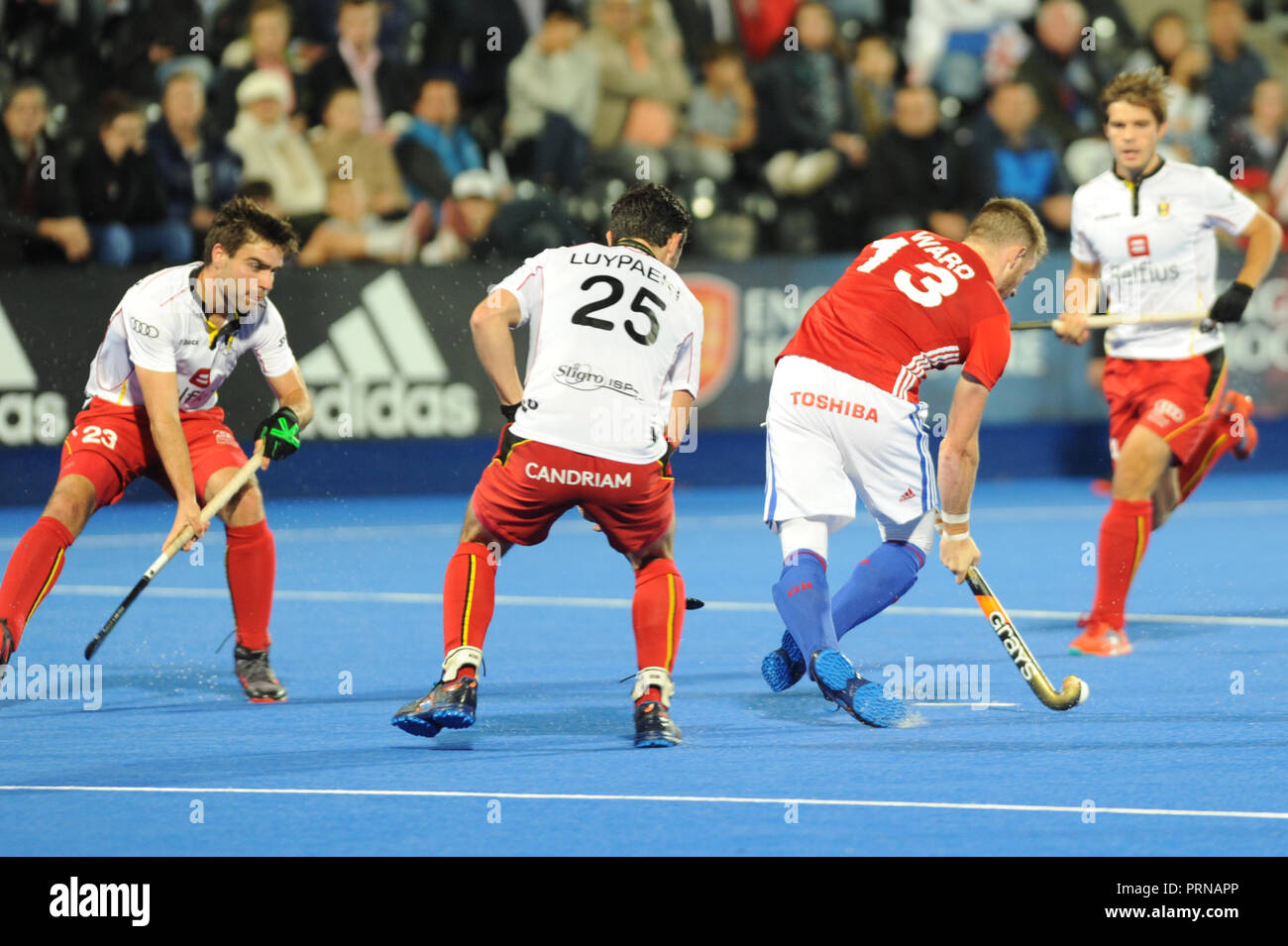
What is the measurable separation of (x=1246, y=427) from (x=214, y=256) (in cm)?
500

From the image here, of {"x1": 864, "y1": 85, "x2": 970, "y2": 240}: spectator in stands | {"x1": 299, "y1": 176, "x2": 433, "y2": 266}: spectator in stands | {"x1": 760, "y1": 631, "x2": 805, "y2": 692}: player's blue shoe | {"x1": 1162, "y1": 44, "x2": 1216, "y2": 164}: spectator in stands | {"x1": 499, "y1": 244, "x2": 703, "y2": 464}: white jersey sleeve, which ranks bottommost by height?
{"x1": 760, "y1": 631, "x2": 805, "y2": 692}: player's blue shoe

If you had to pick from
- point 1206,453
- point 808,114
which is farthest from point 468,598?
point 808,114

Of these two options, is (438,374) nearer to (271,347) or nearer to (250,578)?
(271,347)

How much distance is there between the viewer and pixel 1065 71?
14.7 m

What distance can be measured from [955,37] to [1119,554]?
8.47m

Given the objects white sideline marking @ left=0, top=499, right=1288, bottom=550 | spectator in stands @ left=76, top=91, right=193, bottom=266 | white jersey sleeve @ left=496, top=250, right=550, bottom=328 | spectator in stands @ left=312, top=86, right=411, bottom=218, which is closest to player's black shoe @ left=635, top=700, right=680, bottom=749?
white jersey sleeve @ left=496, top=250, right=550, bottom=328

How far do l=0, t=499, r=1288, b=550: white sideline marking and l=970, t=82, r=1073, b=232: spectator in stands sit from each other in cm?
250

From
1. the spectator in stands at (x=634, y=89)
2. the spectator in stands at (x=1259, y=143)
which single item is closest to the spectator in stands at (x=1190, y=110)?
the spectator in stands at (x=1259, y=143)

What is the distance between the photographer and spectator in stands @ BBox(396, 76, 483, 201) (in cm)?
1270

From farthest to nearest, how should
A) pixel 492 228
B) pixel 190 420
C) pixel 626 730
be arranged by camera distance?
pixel 492 228 → pixel 190 420 → pixel 626 730

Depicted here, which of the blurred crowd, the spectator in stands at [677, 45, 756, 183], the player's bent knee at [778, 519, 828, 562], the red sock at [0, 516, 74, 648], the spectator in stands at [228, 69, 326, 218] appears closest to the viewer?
the player's bent knee at [778, 519, 828, 562]

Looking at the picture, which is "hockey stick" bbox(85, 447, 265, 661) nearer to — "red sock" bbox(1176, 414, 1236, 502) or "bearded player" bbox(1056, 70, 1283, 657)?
"bearded player" bbox(1056, 70, 1283, 657)

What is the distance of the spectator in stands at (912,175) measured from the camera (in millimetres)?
13617

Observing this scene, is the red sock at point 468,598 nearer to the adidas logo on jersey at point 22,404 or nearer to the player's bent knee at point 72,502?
the player's bent knee at point 72,502
